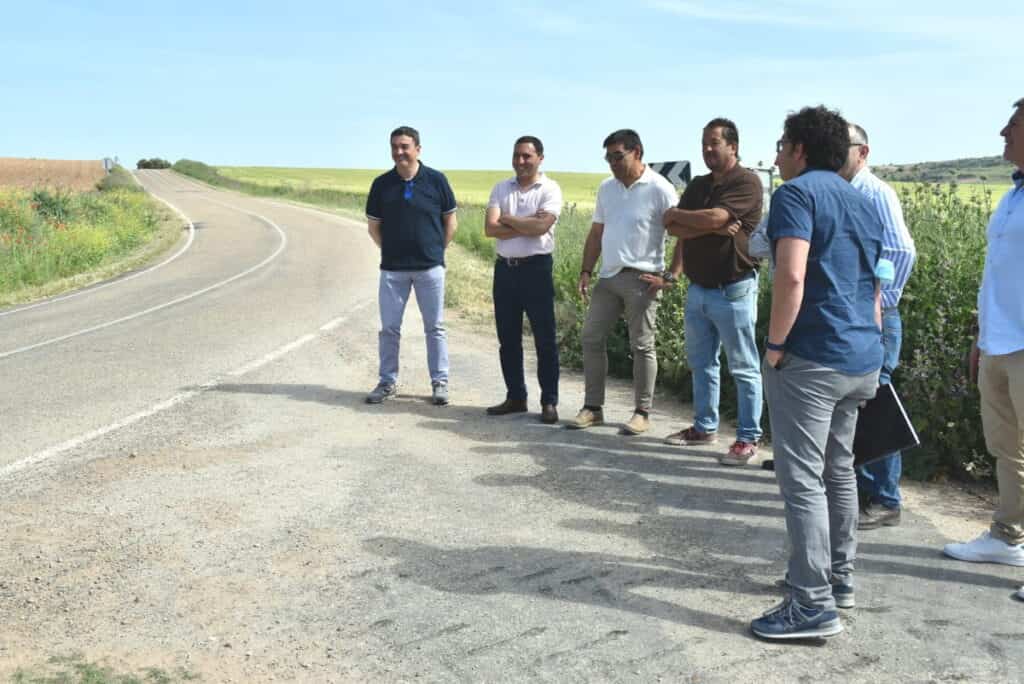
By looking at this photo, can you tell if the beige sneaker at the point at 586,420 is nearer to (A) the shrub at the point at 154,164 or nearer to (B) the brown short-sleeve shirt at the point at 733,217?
(B) the brown short-sleeve shirt at the point at 733,217

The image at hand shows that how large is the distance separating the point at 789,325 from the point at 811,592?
1056 mm

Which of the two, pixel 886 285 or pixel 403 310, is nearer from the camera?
pixel 886 285

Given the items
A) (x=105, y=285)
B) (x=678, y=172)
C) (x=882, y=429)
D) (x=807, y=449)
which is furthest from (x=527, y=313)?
(x=105, y=285)

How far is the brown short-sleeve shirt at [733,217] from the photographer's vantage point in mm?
6141

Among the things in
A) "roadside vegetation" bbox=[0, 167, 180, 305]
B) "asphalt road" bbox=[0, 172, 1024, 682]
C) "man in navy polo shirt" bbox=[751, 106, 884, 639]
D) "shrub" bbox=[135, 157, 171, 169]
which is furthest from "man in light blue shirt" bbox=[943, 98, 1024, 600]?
"shrub" bbox=[135, 157, 171, 169]

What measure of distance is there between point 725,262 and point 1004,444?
209 cm

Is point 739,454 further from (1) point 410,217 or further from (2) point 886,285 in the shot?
(1) point 410,217

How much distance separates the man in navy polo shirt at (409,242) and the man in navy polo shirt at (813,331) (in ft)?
14.2

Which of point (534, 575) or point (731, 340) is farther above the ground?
point (731, 340)

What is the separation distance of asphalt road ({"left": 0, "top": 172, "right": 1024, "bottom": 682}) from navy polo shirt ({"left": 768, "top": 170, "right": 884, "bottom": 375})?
1.15 meters

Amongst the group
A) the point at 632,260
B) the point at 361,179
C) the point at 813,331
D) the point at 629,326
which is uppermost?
the point at 361,179

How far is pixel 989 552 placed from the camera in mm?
4668

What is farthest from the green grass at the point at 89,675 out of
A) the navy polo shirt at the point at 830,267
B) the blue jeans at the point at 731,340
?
the blue jeans at the point at 731,340

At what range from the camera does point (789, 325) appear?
371 cm
